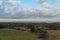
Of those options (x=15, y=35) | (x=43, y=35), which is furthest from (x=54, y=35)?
(x=15, y=35)

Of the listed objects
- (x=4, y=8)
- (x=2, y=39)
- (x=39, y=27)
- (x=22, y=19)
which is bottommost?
(x=2, y=39)

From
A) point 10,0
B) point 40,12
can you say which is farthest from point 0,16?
point 40,12

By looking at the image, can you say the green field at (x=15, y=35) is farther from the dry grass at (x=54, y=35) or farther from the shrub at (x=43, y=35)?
the dry grass at (x=54, y=35)

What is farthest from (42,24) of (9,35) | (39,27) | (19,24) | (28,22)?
(9,35)

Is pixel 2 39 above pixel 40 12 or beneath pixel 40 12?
beneath

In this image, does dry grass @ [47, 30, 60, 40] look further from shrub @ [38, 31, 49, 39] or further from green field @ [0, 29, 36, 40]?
green field @ [0, 29, 36, 40]

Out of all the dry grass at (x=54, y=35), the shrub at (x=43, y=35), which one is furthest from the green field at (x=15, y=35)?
the dry grass at (x=54, y=35)

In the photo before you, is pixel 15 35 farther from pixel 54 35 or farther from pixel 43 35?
pixel 54 35

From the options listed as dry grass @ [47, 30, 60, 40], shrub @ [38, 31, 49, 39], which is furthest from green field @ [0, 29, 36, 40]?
dry grass @ [47, 30, 60, 40]

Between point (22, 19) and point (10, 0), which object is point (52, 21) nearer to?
point (22, 19)

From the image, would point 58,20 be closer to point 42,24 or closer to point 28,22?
point 42,24
